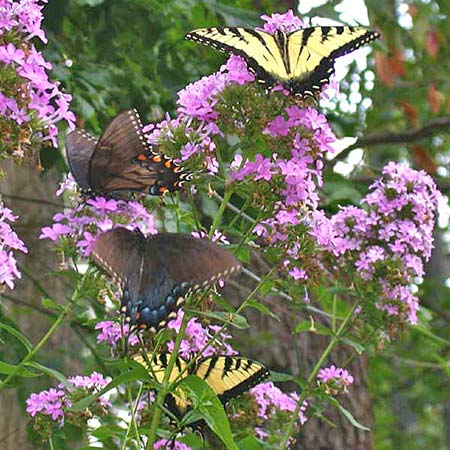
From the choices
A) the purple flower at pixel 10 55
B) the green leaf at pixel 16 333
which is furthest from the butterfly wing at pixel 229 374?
the purple flower at pixel 10 55

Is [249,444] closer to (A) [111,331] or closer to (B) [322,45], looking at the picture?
(A) [111,331]

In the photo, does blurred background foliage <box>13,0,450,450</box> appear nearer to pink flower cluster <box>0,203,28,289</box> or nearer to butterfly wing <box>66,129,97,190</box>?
butterfly wing <box>66,129,97,190</box>

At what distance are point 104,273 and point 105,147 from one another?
Answer: 0.30 meters

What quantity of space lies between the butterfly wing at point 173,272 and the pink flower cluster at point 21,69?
0.39 m

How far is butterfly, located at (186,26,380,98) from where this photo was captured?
7.34 feet

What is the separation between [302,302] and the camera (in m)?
2.86

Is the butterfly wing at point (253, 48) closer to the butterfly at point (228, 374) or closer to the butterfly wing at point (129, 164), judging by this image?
the butterfly wing at point (129, 164)

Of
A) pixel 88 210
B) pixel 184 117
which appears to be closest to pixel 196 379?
pixel 88 210

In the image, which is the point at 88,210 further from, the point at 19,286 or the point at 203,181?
the point at 19,286

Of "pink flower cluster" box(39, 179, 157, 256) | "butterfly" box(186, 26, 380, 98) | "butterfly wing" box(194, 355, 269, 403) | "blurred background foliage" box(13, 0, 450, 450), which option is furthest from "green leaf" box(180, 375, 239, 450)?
"blurred background foliage" box(13, 0, 450, 450)

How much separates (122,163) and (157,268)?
27 cm

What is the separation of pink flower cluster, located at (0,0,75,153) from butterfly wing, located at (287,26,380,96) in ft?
2.04

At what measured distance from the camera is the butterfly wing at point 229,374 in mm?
2631

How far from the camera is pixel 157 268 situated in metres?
2.14
